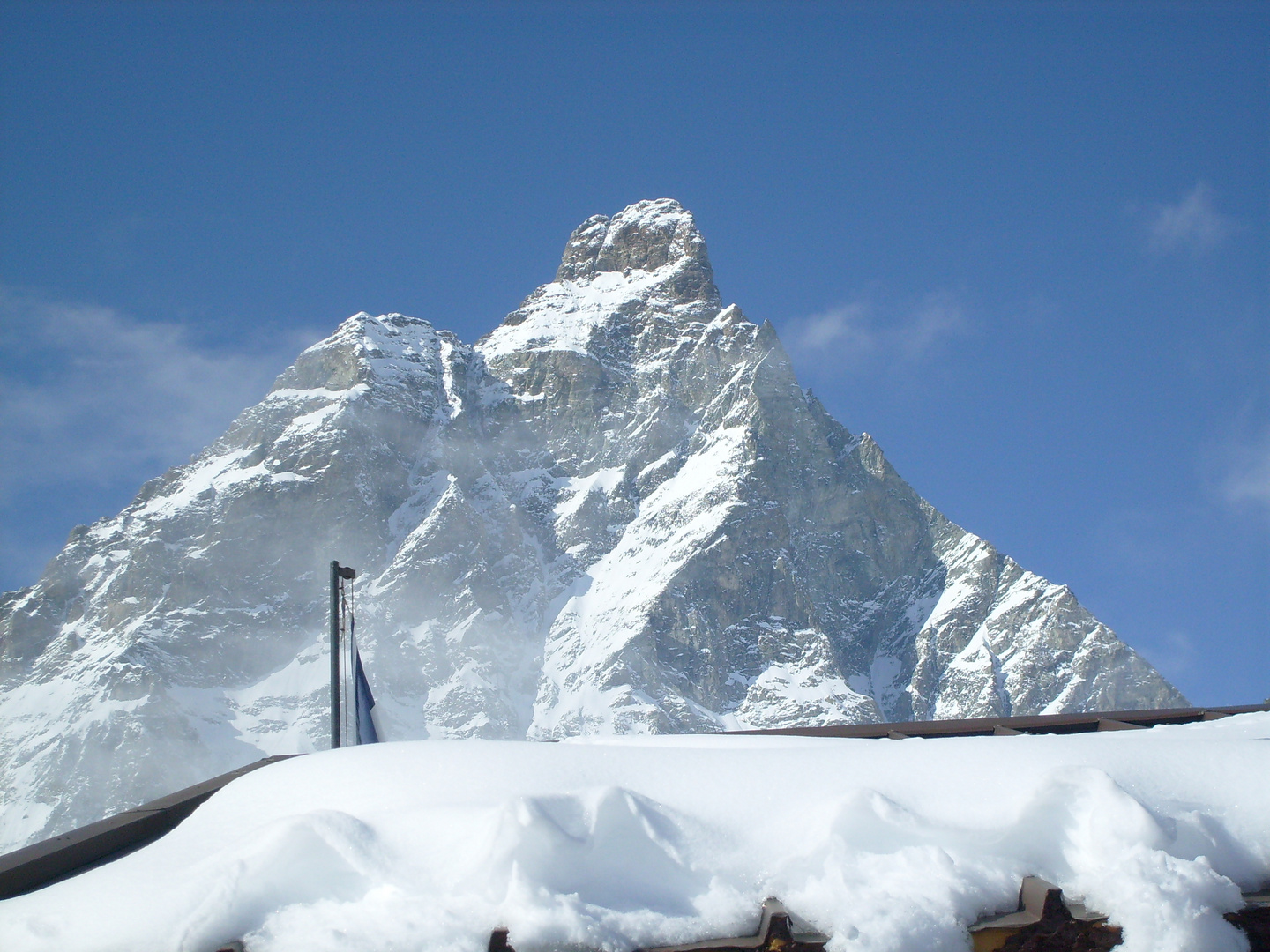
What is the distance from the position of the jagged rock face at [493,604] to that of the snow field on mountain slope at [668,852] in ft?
483

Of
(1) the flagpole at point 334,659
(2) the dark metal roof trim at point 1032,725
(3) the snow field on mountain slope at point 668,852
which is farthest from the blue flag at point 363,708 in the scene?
(3) the snow field on mountain slope at point 668,852

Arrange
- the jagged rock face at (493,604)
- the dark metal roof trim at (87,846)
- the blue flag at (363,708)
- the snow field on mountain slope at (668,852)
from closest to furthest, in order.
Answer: the snow field on mountain slope at (668,852) → the dark metal roof trim at (87,846) → the blue flag at (363,708) → the jagged rock face at (493,604)

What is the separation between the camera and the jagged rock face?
155250 millimetres

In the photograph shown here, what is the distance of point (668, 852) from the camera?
4637mm

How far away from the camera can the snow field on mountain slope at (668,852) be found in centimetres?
430

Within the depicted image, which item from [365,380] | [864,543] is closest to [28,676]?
[365,380]

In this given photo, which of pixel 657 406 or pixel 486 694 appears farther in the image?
pixel 657 406

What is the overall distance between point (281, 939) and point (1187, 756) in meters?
4.00

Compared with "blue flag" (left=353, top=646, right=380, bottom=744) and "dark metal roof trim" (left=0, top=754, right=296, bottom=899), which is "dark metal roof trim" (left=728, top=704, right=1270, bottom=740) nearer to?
"dark metal roof trim" (left=0, top=754, right=296, bottom=899)

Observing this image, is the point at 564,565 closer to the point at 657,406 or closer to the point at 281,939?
the point at 657,406

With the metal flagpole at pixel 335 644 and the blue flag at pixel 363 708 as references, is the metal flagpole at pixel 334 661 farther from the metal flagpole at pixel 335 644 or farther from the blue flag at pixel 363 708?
the blue flag at pixel 363 708

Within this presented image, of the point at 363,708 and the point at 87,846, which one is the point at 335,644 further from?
the point at 87,846

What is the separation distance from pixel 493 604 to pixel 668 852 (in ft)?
575

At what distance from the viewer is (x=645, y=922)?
436 cm
